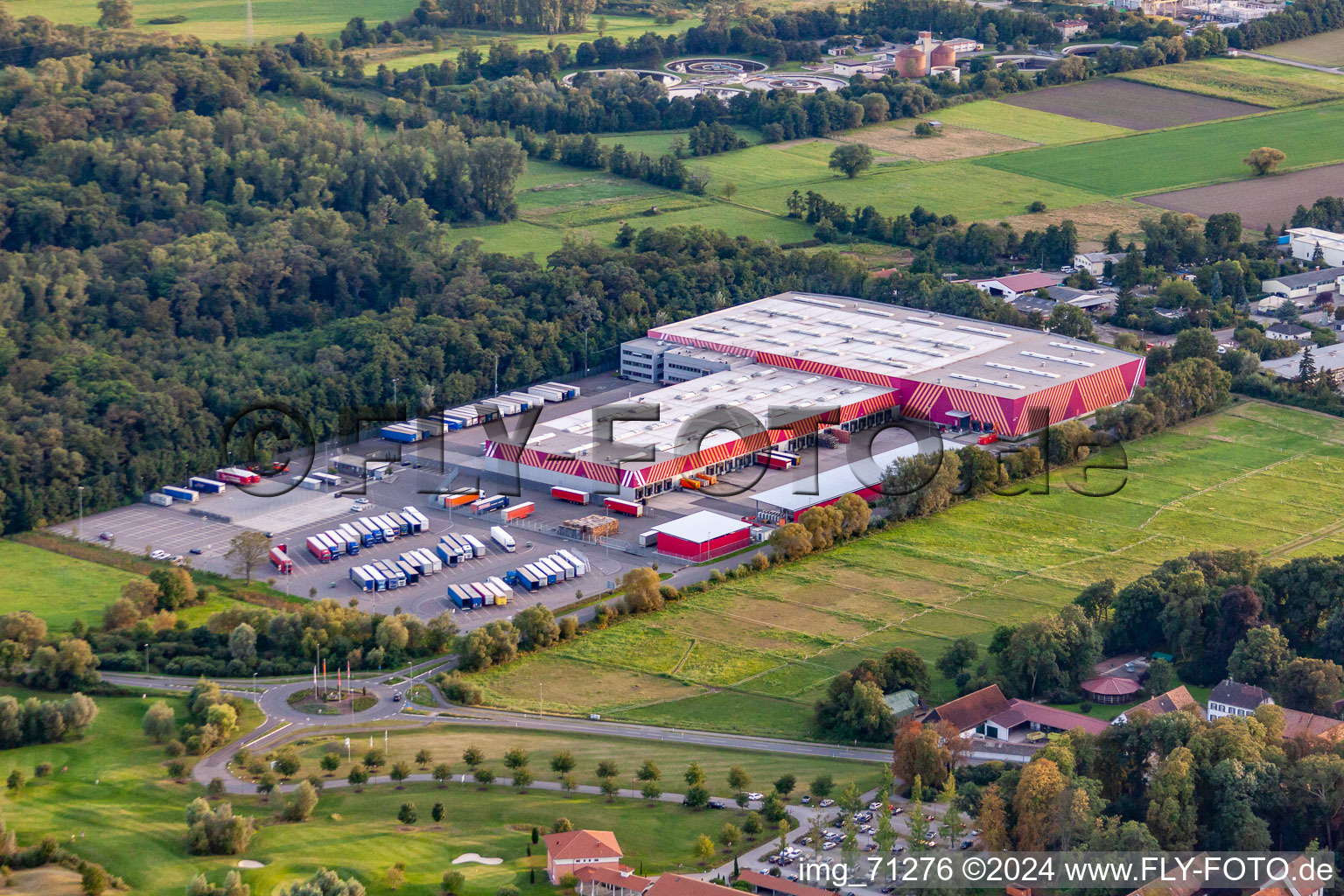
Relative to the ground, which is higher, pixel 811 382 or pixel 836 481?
pixel 811 382

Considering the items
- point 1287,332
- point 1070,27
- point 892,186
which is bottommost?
point 1287,332

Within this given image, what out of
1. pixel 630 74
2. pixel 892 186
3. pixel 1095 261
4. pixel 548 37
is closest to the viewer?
pixel 1095 261

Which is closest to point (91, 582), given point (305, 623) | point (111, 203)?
point (305, 623)

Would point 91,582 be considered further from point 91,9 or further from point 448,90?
point 91,9

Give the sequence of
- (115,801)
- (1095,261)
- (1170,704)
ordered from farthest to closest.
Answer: (1095,261) < (1170,704) < (115,801)

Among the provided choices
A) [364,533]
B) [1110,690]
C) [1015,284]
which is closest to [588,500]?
[364,533]

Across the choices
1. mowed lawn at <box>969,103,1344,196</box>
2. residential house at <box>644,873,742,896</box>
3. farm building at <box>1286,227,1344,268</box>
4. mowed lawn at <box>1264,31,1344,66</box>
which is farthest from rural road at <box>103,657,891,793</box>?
mowed lawn at <box>1264,31,1344,66</box>

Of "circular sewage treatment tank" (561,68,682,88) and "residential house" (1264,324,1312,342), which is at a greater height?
"circular sewage treatment tank" (561,68,682,88)

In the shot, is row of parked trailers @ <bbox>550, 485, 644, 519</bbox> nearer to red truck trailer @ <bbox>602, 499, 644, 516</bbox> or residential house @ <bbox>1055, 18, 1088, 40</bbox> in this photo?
red truck trailer @ <bbox>602, 499, 644, 516</bbox>

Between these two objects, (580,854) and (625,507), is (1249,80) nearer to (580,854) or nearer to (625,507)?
(625,507)
